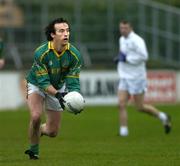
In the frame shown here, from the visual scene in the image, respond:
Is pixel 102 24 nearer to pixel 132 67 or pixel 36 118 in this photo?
pixel 132 67

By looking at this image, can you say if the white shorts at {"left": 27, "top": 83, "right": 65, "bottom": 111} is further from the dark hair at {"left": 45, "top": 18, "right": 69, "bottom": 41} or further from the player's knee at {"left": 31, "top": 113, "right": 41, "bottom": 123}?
the dark hair at {"left": 45, "top": 18, "right": 69, "bottom": 41}

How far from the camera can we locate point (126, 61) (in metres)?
20.1

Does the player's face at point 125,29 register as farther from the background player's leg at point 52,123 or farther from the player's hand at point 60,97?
the player's hand at point 60,97

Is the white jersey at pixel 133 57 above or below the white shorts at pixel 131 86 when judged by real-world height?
above

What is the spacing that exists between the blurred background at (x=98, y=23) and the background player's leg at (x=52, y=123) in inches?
958

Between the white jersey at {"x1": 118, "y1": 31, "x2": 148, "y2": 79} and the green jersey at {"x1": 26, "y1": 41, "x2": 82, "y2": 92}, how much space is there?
22.5 feet

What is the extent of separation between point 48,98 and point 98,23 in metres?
26.1

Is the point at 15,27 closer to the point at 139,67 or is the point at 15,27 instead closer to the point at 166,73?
the point at 166,73

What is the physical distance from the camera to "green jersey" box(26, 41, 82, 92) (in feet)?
42.9

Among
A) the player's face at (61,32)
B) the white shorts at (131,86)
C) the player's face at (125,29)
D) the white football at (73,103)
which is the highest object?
the player's face at (125,29)

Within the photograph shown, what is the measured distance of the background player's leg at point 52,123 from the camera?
45.6ft

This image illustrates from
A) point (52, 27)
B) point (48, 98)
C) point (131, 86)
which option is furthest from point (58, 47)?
point (131, 86)

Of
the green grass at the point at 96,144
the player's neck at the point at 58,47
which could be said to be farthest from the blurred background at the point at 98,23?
the player's neck at the point at 58,47

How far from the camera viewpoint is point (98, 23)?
39594 mm
